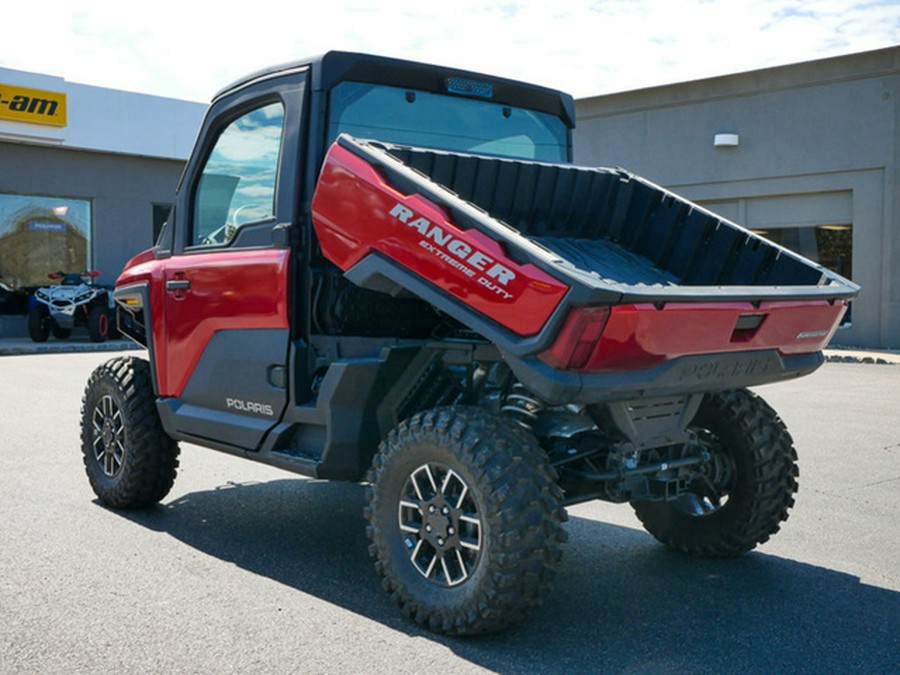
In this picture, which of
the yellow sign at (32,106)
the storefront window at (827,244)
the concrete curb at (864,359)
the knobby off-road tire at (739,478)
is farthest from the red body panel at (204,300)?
the yellow sign at (32,106)

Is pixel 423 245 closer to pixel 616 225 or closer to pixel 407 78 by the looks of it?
pixel 407 78

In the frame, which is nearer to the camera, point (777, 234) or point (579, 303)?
point (579, 303)

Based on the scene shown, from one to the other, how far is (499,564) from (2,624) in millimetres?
2038

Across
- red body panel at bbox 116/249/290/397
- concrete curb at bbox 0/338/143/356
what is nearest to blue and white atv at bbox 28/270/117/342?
concrete curb at bbox 0/338/143/356

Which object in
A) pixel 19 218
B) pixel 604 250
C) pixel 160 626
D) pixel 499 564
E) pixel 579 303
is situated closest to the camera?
pixel 579 303

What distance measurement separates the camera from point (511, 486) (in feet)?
13.1

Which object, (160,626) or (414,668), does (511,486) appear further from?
(160,626)

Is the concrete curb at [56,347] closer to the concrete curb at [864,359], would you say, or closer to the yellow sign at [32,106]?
the yellow sign at [32,106]

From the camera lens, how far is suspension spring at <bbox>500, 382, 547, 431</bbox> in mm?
4547

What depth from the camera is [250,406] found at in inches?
213

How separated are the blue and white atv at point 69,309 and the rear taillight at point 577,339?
1961cm

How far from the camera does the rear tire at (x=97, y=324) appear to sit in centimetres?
2214

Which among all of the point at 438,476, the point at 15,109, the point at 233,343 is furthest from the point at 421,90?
the point at 15,109

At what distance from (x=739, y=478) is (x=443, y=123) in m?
2.38
